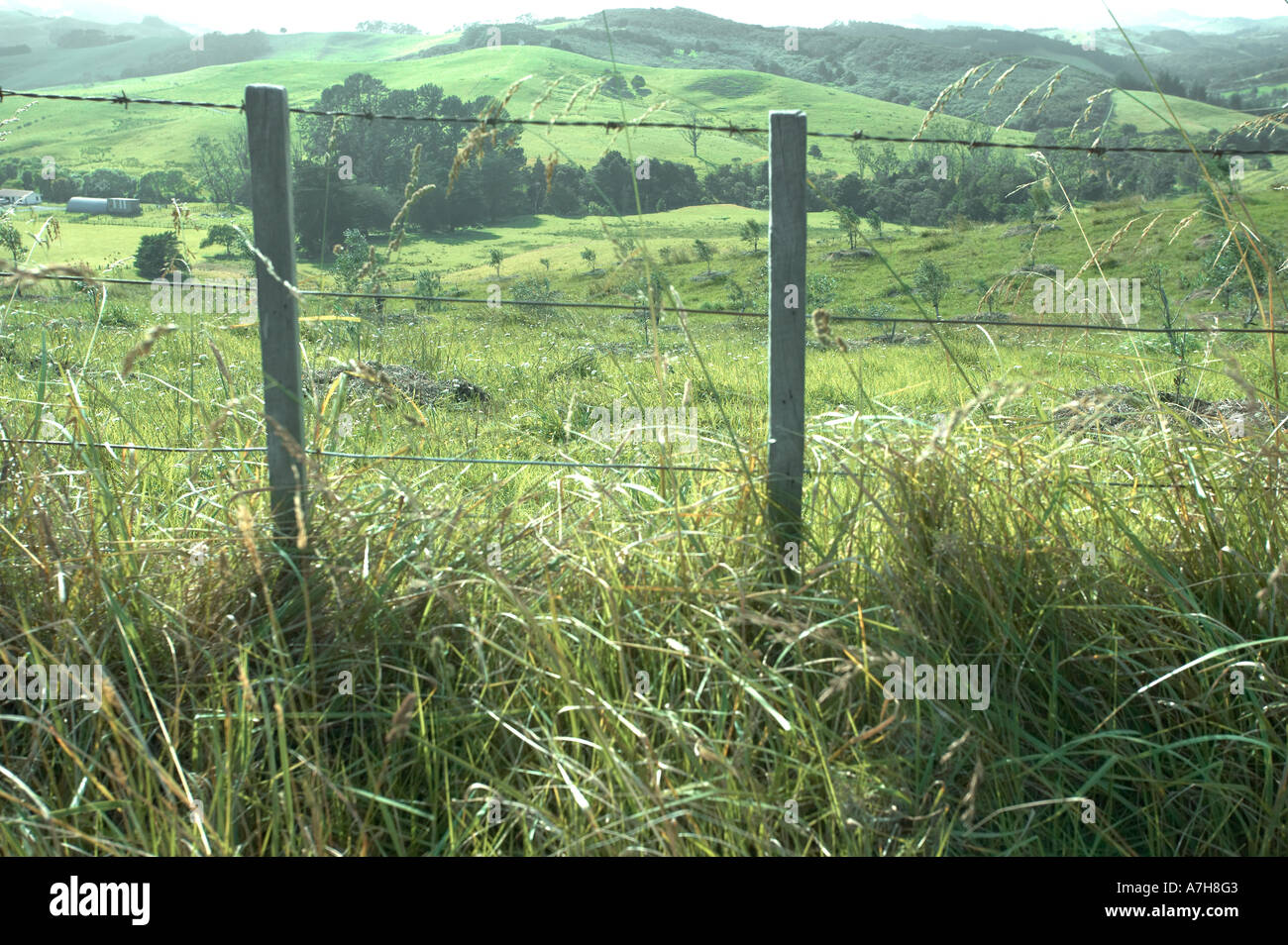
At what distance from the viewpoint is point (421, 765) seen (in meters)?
2.19

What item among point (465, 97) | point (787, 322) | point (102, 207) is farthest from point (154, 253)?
point (465, 97)

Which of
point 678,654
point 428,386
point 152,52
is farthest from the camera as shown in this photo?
point 152,52

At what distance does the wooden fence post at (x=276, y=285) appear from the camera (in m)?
2.60

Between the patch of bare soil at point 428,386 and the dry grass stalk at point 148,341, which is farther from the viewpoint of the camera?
the patch of bare soil at point 428,386

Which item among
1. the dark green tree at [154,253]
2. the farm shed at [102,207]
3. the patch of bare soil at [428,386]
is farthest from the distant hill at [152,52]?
the patch of bare soil at [428,386]

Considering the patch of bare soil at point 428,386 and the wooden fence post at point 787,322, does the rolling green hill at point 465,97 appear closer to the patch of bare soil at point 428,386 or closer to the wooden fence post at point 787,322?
the patch of bare soil at point 428,386

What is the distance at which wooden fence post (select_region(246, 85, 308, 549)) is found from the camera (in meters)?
2.60

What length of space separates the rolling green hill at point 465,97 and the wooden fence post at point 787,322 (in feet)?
185

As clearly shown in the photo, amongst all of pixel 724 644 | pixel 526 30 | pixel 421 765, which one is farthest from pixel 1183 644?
pixel 526 30

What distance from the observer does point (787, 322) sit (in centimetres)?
266

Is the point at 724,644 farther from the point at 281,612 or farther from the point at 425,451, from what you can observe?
the point at 425,451

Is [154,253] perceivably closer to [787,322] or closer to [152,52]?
[787,322]

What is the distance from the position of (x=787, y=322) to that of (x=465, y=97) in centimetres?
9777

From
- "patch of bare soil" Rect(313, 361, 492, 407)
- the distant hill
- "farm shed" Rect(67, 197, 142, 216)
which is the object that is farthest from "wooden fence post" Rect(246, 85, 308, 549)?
the distant hill
